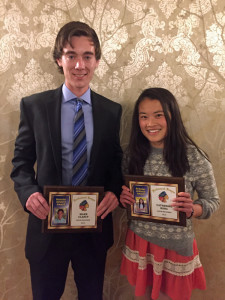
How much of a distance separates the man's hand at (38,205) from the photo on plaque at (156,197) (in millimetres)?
428

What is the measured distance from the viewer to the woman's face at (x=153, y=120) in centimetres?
123

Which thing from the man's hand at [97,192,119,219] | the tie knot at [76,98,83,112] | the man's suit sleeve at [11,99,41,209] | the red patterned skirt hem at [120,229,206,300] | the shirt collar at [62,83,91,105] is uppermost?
the shirt collar at [62,83,91,105]

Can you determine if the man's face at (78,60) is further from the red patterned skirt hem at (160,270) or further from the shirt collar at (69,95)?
the red patterned skirt hem at (160,270)

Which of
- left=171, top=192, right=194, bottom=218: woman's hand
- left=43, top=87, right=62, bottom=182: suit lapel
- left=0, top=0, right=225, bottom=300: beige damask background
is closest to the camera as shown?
left=171, top=192, right=194, bottom=218: woman's hand

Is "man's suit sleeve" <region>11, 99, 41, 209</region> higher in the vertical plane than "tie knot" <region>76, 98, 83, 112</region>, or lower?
lower

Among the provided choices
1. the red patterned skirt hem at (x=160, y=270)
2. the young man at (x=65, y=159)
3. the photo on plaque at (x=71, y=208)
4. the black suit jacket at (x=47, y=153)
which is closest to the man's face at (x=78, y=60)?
the young man at (x=65, y=159)

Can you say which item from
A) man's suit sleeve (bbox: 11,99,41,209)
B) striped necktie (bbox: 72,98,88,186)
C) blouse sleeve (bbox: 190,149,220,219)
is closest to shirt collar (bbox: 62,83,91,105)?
striped necktie (bbox: 72,98,88,186)

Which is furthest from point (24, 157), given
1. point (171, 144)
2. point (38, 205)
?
point (171, 144)

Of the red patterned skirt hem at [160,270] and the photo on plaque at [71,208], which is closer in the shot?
the photo on plaque at [71,208]

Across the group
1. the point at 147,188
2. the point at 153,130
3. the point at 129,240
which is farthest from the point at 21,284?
the point at 153,130

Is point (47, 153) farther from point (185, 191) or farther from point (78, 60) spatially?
point (185, 191)

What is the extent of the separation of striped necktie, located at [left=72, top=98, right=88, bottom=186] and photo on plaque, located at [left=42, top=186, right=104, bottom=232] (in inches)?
5.2

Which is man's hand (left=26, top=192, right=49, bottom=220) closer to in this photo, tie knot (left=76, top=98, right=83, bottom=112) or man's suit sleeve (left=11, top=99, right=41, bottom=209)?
man's suit sleeve (left=11, top=99, right=41, bottom=209)

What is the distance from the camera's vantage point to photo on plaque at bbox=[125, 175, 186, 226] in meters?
1.10
